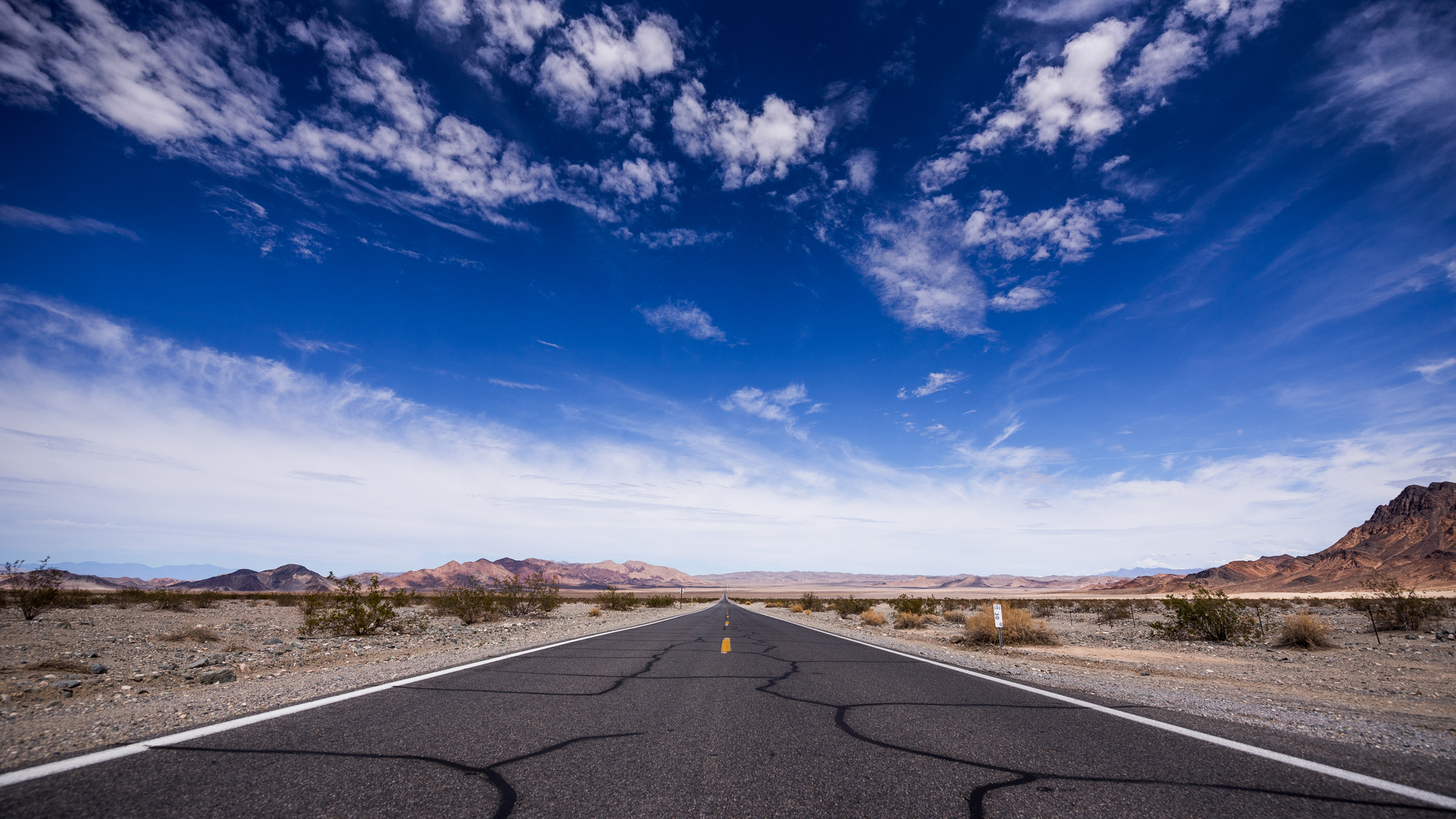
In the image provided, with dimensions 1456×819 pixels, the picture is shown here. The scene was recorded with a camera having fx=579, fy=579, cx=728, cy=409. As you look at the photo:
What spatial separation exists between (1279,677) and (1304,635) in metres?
6.43

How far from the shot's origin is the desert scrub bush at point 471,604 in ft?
74.3

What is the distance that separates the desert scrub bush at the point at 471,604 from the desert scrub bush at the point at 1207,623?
23347 mm

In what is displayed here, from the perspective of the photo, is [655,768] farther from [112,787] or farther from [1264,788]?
[1264,788]

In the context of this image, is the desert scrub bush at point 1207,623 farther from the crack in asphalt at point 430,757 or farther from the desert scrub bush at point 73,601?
the desert scrub bush at point 73,601

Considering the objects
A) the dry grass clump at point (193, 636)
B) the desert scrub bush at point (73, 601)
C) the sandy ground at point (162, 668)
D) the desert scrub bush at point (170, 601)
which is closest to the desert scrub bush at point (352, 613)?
the sandy ground at point (162, 668)

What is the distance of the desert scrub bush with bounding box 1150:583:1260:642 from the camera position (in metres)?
17.1

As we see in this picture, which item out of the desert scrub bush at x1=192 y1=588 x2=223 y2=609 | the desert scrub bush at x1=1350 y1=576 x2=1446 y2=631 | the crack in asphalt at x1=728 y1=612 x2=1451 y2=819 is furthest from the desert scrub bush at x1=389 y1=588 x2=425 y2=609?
the desert scrub bush at x1=1350 y1=576 x2=1446 y2=631

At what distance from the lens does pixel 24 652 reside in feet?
35.6

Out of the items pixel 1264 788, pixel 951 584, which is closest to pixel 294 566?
pixel 1264 788

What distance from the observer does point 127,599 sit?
26.6 m

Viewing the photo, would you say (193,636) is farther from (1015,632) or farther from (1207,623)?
(1207,623)

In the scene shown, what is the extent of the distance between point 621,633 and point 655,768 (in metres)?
14.1

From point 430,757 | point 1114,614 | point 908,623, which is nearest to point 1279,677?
point 430,757

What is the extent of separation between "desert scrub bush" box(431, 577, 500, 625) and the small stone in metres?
13.8
